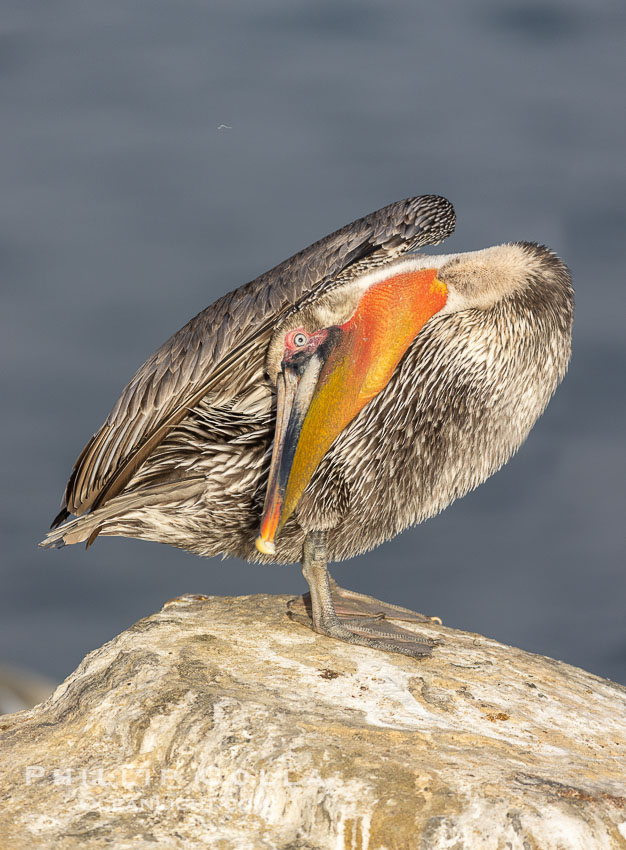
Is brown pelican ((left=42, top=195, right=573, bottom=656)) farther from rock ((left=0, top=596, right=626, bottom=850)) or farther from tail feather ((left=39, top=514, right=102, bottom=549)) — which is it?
rock ((left=0, top=596, right=626, bottom=850))

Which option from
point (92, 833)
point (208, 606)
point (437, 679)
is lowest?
point (92, 833)

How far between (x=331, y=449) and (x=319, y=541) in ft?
1.63

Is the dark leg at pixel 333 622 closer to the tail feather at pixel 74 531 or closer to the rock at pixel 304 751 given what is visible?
the rock at pixel 304 751

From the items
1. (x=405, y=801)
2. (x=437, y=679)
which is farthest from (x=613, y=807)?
(x=437, y=679)

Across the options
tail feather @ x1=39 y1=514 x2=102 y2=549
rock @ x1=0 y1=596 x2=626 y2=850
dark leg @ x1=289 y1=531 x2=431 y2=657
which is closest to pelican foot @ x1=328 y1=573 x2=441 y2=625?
dark leg @ x1=289 y1=531 x2=431 y2=657

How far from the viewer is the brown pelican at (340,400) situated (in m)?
4.23

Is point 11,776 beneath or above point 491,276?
beneath

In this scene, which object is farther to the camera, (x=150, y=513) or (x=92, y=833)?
(x=150, y=513)

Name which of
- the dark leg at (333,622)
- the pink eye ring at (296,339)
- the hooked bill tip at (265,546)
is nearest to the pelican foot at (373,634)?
the dark leg at (333,622)

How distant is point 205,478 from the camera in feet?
15.2

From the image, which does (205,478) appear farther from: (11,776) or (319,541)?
(11,776)

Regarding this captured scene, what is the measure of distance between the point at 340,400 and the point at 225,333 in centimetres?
55

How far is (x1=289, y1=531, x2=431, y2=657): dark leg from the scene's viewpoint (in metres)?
4.45

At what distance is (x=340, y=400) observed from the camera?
13.9ft
